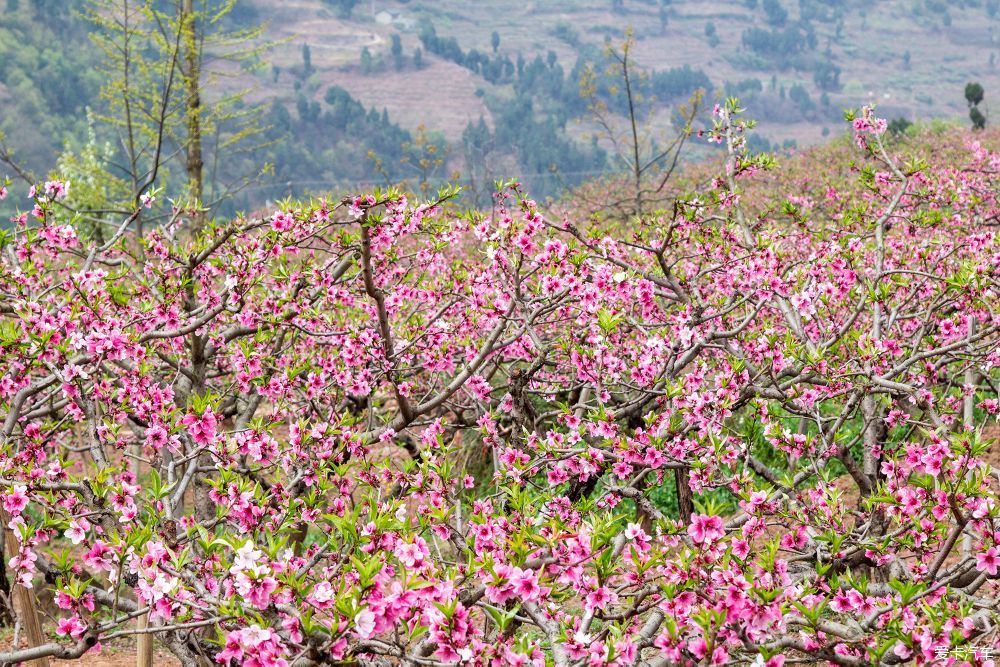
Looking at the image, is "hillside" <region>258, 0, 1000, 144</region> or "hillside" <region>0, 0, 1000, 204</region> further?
"hillside" <region>258, 0, 1000, 144</region>

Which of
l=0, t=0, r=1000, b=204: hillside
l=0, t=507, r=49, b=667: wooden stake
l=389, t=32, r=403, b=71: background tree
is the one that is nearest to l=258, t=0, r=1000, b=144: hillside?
l=0, t=0, r=1000, b=204: hillside

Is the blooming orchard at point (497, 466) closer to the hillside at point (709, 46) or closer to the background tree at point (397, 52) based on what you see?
the hillside at point (709, 46)

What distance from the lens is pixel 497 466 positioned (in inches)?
188

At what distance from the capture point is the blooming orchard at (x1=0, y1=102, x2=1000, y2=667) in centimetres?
287

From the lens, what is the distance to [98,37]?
547 inches

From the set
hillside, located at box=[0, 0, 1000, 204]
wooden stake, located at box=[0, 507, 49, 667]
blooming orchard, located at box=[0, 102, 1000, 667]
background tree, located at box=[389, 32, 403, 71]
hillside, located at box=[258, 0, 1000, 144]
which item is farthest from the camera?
background tree, located at box=[389, 32, 403, 71]

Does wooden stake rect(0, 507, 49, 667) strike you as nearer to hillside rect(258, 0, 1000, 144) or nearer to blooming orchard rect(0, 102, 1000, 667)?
blooming orchard rect(0, 102, 1000, 667)

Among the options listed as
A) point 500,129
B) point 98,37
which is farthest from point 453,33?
point 98,37

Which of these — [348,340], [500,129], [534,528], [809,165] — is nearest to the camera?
[534,528]

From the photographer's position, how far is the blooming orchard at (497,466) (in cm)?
287

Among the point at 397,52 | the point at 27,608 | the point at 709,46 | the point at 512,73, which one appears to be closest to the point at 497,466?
the point at 27,608

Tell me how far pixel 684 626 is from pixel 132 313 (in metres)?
4.05

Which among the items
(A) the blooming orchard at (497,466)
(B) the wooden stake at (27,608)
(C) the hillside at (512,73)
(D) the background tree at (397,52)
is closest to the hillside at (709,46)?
(C) the hillside at (512,73)

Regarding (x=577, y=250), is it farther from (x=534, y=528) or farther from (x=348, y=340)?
(x=534, y=528)
